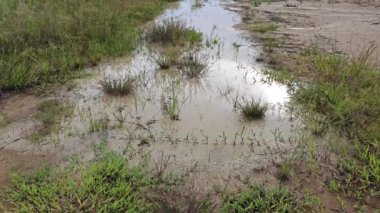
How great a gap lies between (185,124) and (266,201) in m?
1.51

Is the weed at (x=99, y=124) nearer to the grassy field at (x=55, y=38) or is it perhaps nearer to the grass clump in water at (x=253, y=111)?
the grassy field at (x=55, y=38)

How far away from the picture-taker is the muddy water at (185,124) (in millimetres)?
3527

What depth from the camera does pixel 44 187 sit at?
2.99 meters

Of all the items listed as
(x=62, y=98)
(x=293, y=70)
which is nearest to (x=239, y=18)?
(x=293, y=70)

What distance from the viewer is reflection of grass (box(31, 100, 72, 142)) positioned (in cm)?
390

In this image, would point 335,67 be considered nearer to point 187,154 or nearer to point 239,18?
point 187,154

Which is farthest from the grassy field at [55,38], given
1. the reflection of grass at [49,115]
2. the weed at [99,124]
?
the weed at [99,124]

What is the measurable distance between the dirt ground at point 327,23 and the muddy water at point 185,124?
1.78 m

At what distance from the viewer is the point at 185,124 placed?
4.10m

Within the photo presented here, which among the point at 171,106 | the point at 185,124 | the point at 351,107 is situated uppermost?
the point at 351,107

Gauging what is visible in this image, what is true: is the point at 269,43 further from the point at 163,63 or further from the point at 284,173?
the point at 284,173

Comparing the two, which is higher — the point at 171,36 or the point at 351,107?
the point at 171,36

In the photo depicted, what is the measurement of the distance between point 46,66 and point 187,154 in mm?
2838

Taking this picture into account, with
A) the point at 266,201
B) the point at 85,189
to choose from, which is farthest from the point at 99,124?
the point at 266,201
